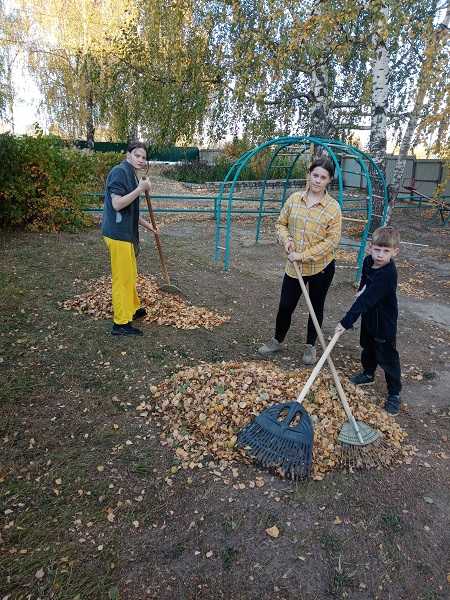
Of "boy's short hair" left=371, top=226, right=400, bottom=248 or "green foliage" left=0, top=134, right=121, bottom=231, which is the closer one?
"boy's short hair" left=371, top=226, right=400, bottom=248

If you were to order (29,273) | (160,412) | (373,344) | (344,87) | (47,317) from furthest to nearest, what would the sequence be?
(344,87) → (29,273) → (47,317) → (373,344) → (160,412)

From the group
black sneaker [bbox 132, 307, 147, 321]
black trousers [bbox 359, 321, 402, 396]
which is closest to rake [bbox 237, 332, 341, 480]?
black trousers [bbox 359, 321, 402, 396]

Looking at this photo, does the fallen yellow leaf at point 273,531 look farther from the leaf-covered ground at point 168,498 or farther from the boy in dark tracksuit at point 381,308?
the boy in dark tracksuit at point 381,308

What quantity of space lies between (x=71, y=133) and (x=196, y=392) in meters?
18.8

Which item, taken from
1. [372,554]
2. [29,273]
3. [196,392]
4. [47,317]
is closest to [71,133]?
[29,273]

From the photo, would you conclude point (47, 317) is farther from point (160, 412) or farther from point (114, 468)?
point (114, 468)

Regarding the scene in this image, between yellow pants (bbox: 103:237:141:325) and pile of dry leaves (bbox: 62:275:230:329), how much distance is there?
475 mm

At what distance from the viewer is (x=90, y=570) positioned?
2016mm

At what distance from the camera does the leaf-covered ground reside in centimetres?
202

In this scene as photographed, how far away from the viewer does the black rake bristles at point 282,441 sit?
2.55 m

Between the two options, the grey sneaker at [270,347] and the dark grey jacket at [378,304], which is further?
the grey sneaker at [270,347]

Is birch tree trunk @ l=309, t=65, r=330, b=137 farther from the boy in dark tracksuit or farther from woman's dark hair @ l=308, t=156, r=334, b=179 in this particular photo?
the boy in dark tracksuit

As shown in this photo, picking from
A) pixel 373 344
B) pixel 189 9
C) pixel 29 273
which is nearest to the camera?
pixel 373 344

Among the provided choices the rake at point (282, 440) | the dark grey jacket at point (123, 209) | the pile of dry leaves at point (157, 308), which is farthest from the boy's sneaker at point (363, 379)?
the dark grey jacket at point (123, 209)
